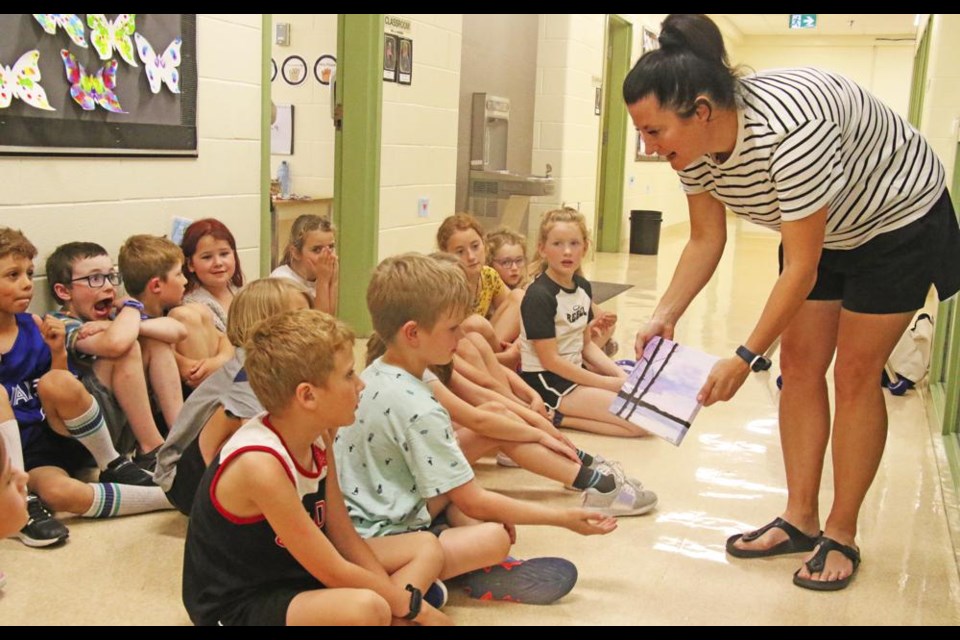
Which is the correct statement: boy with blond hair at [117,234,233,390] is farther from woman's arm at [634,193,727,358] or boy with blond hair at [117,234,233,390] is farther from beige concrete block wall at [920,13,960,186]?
beige concrete block wall at [920,13,960,186]

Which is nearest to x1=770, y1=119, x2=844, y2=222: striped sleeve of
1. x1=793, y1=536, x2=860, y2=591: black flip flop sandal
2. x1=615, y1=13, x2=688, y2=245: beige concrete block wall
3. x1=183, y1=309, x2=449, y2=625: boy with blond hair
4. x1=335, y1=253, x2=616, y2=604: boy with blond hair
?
x1=335, y1=253, x2=616, y2=604: boy with blond hair

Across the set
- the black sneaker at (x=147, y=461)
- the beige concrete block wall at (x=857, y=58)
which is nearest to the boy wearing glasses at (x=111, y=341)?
the black sneaker at (x=147, y=461)

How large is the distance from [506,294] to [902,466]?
153 centimetres

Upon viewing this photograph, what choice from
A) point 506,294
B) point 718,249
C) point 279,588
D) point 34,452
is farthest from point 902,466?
point 34,452

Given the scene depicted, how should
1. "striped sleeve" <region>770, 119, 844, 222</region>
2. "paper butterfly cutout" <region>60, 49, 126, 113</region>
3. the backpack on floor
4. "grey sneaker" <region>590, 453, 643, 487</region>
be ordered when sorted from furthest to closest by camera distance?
the backpack on floor, "paper butterfly cutout" <region>60, 49, 126, 113</region>, "grey sneaker" <region>590, 453, 643, 487</region>, "striped sleeve" <region>770, 119, 844, 222</region>

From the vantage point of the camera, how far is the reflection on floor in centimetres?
210

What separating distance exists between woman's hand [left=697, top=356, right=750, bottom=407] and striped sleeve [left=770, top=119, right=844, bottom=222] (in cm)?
33

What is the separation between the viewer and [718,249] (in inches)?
97.7

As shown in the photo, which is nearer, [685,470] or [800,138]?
[800,138]

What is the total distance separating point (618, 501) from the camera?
2674 mm

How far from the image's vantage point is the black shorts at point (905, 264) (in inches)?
87.2

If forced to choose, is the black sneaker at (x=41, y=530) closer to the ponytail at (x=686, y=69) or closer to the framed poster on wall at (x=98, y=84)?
the framed poster on wall at (x=98, y=84)

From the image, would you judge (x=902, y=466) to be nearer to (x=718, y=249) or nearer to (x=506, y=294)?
(x=718, y=249)

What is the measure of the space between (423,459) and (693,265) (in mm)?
916
